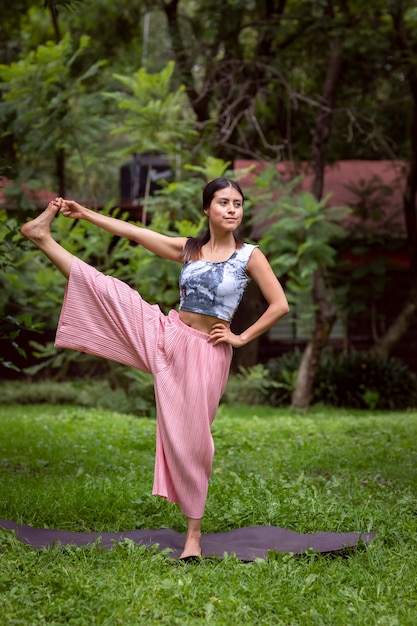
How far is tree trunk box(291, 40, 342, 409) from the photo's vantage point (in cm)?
1370

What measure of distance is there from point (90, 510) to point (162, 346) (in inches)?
56.2

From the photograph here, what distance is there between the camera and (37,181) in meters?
13.3

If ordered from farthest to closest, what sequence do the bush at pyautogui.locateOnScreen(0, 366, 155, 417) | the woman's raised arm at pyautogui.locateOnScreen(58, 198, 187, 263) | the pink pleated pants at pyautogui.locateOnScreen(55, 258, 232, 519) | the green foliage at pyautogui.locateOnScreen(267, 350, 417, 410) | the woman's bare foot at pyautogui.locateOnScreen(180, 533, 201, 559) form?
the green foliage at pyautogui.locateOnScreen(267, 350, 417, 410) → the bush at pyautogui.locateOnScreen(0, 366, 155, 417) → the woman's raised arm at pyautogui.locateOnScreen(58, 198, 187, 263) → the pink pleated pants at pyautogui.locateOnScreen(55, 258, 232, 519) → the woman's bare foot at pyautogui.locateOnScreen(180, 533, 201, 559)

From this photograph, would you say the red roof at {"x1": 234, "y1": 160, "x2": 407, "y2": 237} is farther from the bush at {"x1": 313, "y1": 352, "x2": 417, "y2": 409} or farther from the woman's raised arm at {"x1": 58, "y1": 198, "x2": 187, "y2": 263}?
the woman's raised arm at {"x1": 58, "y1": 198, "x2": 187, "y2": 263}

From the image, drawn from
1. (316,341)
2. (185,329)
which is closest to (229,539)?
(185,329)

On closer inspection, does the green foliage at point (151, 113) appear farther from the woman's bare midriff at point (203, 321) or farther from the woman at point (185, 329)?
the woman's bare midriff at point (203, 321)

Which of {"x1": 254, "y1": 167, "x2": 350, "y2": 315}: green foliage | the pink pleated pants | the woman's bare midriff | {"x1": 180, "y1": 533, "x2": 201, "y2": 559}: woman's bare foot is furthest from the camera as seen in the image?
{"x1": 254, "y1": 167, "x2": 350, "y2": 315}: green foliage

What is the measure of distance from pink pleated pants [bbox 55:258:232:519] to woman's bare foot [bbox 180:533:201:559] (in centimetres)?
12

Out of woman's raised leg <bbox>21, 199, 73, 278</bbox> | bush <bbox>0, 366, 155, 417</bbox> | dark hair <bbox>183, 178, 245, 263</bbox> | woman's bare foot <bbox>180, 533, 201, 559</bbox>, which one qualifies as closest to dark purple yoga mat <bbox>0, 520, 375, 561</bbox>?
woman's bare foot <bbox>180, 533, 201, 559</bbox>

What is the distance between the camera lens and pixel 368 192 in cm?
1611

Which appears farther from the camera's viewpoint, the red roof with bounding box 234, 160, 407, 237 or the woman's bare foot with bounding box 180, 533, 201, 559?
the red roof with bounding box 234, 160, 407, 237

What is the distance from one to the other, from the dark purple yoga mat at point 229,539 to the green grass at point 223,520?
107 millimetres

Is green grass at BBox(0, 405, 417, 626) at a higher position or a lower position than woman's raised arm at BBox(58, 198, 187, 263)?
lower

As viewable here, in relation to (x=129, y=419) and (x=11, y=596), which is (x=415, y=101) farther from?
(x=11, y=596)
